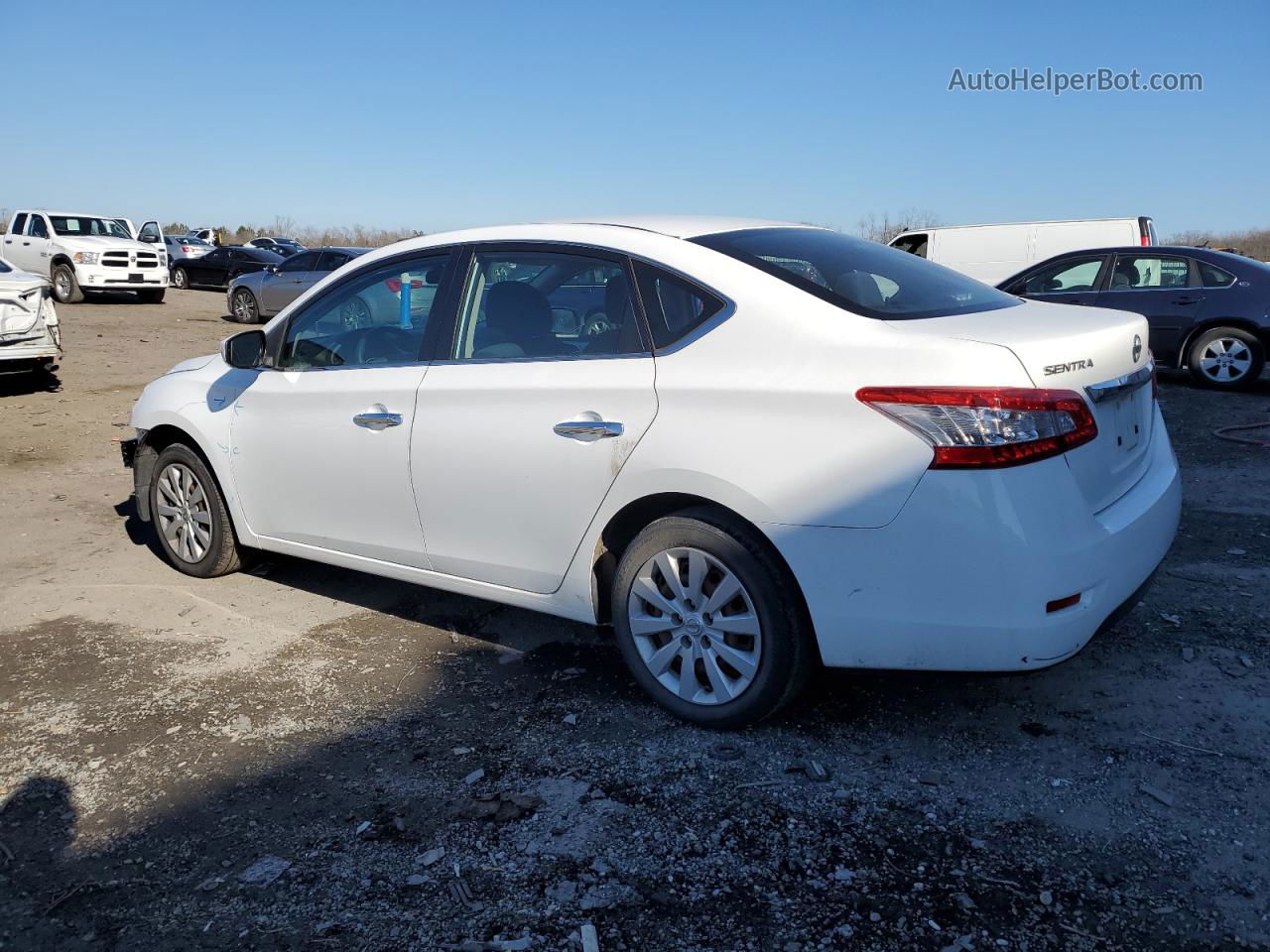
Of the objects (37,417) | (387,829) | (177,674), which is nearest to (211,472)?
(177,674)

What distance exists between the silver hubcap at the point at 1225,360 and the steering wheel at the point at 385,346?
9.69 m

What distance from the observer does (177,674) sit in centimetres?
407

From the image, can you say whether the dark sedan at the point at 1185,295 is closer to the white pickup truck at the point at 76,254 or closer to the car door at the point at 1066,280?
the car door at the point at 1066,280

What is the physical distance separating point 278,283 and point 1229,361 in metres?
15.7

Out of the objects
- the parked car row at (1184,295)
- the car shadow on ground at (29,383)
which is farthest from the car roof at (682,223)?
the car shadow on ground at (29,383)

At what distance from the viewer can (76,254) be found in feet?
65.8

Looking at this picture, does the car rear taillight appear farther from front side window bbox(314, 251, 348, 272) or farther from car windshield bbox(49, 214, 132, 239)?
car windshield bbox(49, 214, 132, 239)

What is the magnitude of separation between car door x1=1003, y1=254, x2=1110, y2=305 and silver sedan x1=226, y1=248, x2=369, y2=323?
484 inches

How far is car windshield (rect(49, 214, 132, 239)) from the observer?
67.1ft

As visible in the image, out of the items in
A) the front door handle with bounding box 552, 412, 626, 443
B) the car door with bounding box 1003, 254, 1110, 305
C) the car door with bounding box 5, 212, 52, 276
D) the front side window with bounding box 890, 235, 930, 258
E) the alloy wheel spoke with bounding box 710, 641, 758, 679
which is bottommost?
the alloy wheel spoke with bounding box 710, 641, 758, 679

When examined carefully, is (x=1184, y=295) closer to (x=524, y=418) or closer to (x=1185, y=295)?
(x=1185, y=295)

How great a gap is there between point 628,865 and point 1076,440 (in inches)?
68.0

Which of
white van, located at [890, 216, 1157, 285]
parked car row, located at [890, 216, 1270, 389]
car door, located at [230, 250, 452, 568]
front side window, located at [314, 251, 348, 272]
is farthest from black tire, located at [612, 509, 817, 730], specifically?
front side window, located at [314, 251, 348, 272]

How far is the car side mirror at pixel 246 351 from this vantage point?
464 cm
